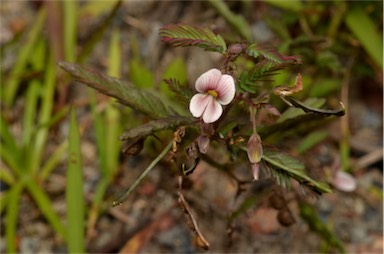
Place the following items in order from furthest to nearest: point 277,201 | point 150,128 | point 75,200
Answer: point 75,200, point 277,201, point 150,128

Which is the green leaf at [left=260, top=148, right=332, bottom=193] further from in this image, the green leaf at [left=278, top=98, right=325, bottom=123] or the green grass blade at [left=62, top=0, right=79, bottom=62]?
the green grass blade at [left=62, top=0, right=79, bottom=62]

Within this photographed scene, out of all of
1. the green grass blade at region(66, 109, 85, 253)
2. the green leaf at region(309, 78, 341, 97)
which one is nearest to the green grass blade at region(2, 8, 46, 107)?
the green grass blade at region(66, 109, 85, 253)

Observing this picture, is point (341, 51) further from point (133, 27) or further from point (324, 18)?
point (133, 27)

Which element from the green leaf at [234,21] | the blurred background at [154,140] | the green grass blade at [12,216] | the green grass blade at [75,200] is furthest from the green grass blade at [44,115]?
the green leaf at [234,21]

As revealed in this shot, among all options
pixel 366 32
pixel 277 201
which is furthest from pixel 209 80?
pixel 366 32

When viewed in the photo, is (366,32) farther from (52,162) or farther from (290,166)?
(52,162)

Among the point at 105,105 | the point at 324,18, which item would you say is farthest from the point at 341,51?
the point at 105,105

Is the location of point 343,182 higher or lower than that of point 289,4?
lower
